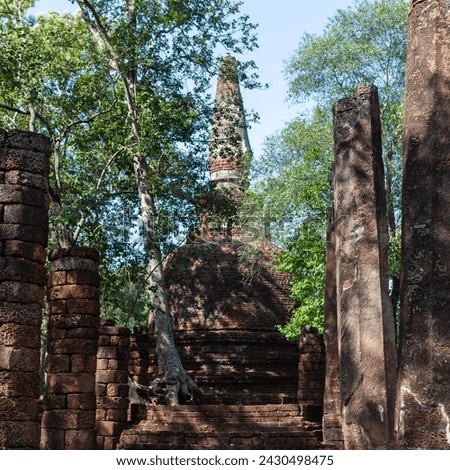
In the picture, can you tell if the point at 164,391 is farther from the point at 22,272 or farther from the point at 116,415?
the point at 22,272

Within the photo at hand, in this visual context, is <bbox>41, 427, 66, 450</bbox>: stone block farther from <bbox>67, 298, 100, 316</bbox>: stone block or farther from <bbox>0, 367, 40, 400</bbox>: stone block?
<bbox>0, 367, 40, 400</bbox>: stone block

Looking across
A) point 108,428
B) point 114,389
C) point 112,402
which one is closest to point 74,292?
point 114,389

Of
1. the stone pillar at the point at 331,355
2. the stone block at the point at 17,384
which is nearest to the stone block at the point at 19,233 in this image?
the stone block at the point at 17,384

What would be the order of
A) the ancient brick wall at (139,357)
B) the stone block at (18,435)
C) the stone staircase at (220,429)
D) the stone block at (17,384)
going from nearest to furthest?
the stone block at (18,435) → the stone block at (17,384) → the stone staircase at (220,429) → the ancient brick wall at (139,357)

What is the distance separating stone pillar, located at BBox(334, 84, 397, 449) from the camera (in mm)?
5875

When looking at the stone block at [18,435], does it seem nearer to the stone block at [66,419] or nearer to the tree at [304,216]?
the stone block at [66,419]

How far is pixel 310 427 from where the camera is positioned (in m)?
16.1

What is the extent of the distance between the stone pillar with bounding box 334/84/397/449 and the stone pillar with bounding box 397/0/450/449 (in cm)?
205

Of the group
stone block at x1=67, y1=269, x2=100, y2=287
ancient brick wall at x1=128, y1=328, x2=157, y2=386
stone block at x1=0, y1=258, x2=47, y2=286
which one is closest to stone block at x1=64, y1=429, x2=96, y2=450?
stone block at x1=67, y1=269, x2=100, y2=287

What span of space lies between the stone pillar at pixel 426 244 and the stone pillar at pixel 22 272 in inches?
200

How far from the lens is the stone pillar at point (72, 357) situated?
1105cm

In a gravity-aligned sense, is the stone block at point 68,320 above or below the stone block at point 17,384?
above

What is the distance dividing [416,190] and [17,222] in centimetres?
534
